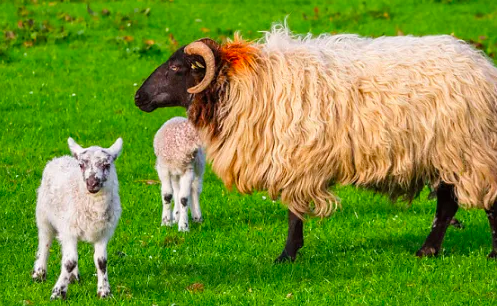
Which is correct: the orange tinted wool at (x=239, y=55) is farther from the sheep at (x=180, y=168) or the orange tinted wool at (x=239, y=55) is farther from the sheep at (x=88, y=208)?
the sheep at (x=88, y=208)

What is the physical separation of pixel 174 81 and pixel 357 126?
6.30 ft

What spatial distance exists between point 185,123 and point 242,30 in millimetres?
10202

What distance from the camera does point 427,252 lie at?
10.7m

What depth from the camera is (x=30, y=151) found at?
1517 cm

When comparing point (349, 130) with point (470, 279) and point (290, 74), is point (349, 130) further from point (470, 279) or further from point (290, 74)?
point (470, 279)

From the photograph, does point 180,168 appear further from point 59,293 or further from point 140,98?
point 59,293

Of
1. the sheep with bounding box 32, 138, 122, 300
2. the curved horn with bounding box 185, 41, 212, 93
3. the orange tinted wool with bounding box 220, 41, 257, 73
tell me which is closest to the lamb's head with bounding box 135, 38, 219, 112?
the curved horn with bounding box 185, 41, 212, 93

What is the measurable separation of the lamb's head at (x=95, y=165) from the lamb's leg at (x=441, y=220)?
11.8 feet

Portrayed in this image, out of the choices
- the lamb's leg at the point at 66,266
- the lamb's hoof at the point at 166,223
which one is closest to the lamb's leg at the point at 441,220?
the lamb's hoof at the point at 166,223

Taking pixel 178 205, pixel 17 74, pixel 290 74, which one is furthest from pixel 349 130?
pixel 17 74

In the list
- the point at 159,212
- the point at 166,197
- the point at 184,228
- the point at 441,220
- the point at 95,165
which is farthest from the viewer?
the point at 159,212

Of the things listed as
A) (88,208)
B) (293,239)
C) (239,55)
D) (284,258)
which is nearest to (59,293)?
(88,208)

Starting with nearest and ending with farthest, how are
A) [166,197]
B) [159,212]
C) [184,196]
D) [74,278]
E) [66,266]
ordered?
[66,266] → [74,278] → [184,196] → [166,197] → [159,212]

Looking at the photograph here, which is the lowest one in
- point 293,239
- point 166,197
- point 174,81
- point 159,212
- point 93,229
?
point 159,212
